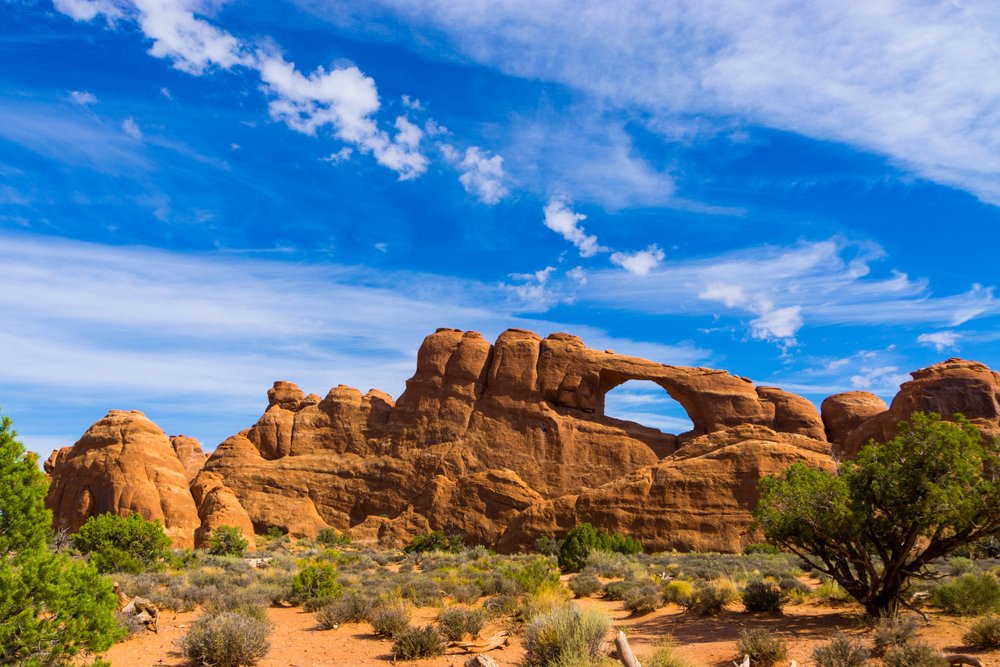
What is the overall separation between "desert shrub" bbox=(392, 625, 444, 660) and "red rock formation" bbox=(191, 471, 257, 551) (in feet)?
111

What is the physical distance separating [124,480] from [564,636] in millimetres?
45747

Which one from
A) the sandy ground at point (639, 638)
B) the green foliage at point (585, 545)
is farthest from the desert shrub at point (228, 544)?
the sandy ground at point (639, 638)

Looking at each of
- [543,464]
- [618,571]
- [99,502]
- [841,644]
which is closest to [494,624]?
[841,644]

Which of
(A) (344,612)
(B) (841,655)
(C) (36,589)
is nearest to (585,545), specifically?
(A) (344,612)

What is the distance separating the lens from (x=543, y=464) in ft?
171

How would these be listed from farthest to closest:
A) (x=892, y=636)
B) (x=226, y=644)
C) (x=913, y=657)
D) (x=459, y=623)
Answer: (x=459, y=623) → (x=226, y=644) → (x=892, y=636) → (x=913, y=657)

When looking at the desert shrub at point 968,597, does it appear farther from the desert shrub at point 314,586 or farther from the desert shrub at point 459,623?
the desert shrub at point 314,586

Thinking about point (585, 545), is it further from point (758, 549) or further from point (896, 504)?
point (896, 504)

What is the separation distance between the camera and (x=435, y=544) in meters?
44.1

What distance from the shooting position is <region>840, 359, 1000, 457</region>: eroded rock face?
156 feet

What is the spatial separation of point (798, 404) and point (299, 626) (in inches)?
1995

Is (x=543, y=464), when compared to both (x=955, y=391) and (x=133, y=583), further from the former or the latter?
(x=133, y=583)

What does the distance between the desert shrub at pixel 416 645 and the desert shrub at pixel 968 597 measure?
10.6 meters

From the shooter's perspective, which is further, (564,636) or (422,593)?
(422,593)
